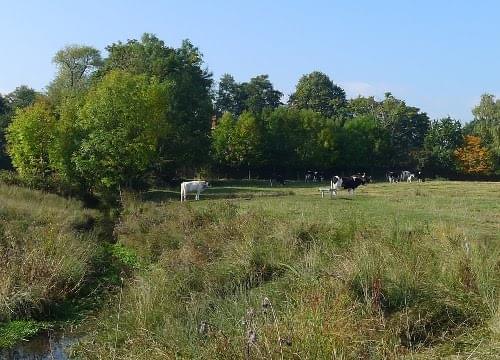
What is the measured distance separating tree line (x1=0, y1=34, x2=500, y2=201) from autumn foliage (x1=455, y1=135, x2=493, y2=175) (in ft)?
0.42

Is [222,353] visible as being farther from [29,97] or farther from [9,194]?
[29,97]

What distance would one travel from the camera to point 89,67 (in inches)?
3054

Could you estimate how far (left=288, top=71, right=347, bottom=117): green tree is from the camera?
93500 mm

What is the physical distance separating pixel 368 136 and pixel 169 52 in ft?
104

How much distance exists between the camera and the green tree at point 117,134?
107 ft

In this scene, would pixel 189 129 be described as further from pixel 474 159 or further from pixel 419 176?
pixel 474 159

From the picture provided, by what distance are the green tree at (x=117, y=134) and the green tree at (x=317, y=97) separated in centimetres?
6069

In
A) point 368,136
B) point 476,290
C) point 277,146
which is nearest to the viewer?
point 476,290

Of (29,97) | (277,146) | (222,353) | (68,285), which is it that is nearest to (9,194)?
(68,285)

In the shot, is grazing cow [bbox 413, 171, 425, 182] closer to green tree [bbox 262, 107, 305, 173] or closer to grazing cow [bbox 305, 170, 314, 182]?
grazing cow [bbox 305, 170, 314, 182]

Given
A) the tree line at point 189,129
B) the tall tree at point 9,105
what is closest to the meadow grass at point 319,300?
the tree line at point 189,129

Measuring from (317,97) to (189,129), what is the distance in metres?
50.4

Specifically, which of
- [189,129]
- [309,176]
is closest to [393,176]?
[309,176]

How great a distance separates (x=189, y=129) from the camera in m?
48.0
